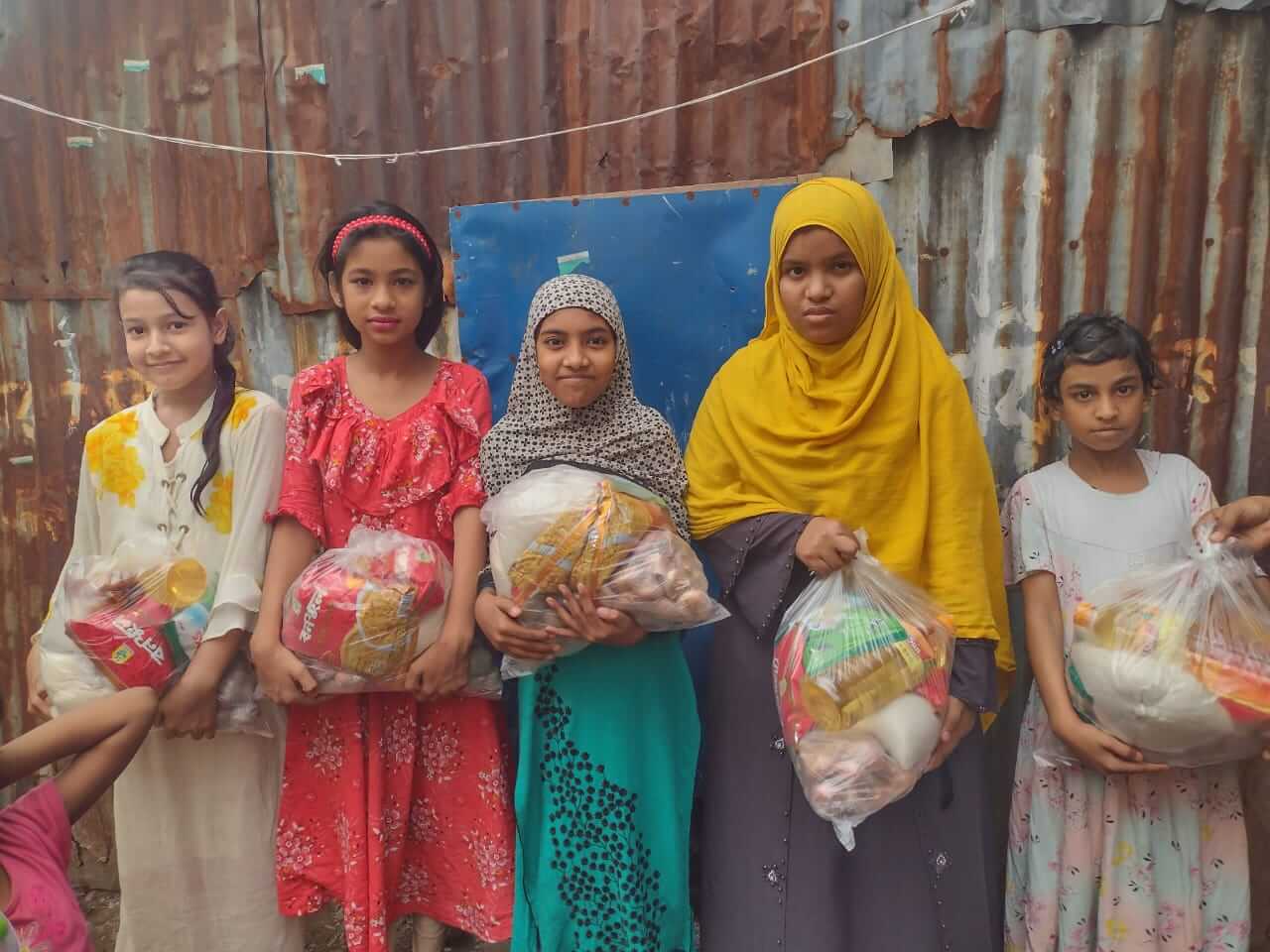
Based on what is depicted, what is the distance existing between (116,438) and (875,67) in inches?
97.6

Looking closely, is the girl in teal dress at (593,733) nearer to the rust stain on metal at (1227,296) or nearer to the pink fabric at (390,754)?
the pink fabric at (390,754)

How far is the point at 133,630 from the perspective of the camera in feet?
6.59

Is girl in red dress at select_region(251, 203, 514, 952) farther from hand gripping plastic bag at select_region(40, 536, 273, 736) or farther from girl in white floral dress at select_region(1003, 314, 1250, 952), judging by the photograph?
girl in white floral dress at select_region(1003, 314, 1250, 952)

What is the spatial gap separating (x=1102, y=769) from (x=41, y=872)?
229 cm

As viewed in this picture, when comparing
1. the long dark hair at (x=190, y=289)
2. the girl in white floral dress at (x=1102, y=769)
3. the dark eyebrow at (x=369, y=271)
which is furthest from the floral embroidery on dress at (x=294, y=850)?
the girl in white floral dress at (x=1102, y=769)

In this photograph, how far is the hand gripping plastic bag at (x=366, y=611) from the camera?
1908 mm

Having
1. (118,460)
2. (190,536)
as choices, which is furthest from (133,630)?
(118,460)

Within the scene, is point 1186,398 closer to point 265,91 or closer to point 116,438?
point 116,438

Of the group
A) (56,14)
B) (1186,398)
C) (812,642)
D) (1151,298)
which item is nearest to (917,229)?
(1151,298)

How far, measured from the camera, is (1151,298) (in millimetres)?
2533

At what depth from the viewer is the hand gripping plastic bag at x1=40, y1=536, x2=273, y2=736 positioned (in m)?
2.00

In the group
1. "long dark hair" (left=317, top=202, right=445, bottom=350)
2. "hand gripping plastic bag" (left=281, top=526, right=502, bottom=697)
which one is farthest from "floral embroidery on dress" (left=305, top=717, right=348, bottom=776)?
"long dark hair" (left=317, top=202, right=445, bottom=350)

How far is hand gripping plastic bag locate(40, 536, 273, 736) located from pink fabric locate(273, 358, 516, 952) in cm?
24

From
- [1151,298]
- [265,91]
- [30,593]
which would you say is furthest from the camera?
[30,593]
